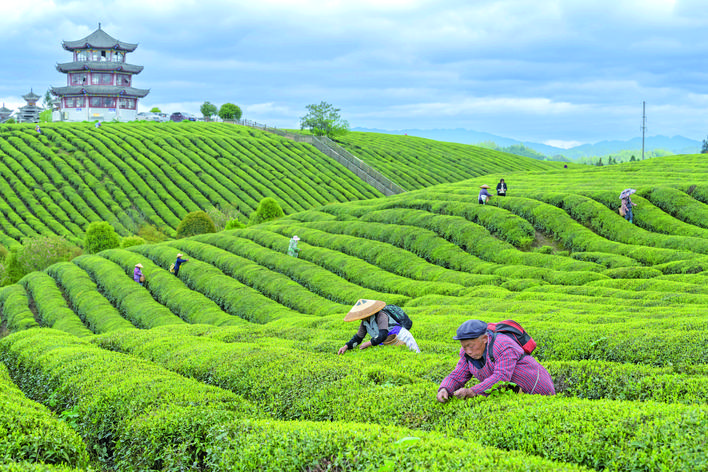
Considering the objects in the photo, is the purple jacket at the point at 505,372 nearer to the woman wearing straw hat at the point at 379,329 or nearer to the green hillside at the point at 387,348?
the green hillside at the point at 387,348

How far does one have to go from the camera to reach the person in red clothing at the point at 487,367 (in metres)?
8.74

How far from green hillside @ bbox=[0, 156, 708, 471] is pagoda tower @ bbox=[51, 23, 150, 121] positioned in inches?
3545

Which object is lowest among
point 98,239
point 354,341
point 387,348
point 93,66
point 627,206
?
point 387,348

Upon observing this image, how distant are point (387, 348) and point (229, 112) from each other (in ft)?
441

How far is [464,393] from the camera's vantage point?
9.06 metres

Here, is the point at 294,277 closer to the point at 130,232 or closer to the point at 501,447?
the point at 501,447

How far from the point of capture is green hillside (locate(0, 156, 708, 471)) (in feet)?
26.1

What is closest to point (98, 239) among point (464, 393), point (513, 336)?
point (464, 393)

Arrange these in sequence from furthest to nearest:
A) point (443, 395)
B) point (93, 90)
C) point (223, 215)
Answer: point (93, 90)
point (223, 215)
point (443, 395)

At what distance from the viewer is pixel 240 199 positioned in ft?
290

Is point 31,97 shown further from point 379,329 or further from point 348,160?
point 379,329

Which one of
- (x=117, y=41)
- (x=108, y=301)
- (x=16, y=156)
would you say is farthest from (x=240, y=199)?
(x=117, y=41)

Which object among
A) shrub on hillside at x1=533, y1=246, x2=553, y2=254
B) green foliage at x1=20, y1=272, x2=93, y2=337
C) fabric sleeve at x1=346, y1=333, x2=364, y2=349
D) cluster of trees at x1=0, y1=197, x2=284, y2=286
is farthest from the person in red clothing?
cluster of trees at x1=0, y1=197, x2=284, y2=286

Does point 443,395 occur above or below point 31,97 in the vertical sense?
below
